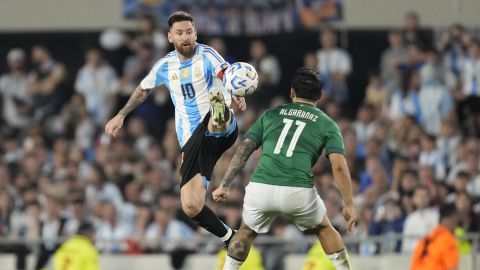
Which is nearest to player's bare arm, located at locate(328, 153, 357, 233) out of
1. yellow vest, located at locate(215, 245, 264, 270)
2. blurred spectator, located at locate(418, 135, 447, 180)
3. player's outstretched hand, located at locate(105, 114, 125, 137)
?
player's outstretched hand, located at locate(105, 114, 125, 137)

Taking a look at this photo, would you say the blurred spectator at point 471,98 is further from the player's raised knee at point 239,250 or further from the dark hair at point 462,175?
the player's raised knee at point 239,250

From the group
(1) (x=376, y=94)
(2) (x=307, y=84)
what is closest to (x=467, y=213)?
(1) (x=376, y=94)

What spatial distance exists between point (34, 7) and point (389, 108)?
6.28m

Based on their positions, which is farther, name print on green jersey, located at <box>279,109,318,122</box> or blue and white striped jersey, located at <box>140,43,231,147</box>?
blue and white striped jersey, located at <box>140,43,231,147</box>

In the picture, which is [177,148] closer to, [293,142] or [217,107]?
[217,107]

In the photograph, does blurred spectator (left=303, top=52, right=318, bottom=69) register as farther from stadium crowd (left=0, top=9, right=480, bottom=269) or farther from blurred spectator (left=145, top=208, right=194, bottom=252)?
blurred spectator (left=145, top=208, right=194, bottom=252)

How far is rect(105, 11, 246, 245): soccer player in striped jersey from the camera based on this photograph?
11.9 meters

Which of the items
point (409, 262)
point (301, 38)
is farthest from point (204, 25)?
point (409, 262)

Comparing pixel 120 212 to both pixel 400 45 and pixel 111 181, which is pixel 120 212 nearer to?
pixel 111 181

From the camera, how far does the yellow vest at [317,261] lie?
49.9ft

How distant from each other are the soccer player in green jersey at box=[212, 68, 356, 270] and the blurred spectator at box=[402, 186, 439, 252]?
5.14 metres

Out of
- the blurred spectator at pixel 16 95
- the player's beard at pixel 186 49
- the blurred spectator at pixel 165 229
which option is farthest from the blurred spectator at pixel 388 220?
the blurred spectator at pixel 16 95

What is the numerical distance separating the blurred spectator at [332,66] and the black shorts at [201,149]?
7.57m

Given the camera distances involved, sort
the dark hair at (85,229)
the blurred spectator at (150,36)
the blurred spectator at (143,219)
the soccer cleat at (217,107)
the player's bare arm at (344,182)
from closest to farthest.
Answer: the player's bare arm at (344,182) → the soccer cleat at (217,107) → the dark hair at (85,229) → the blurred spectator at (143,219) → the blurred spectator at (150,36)
